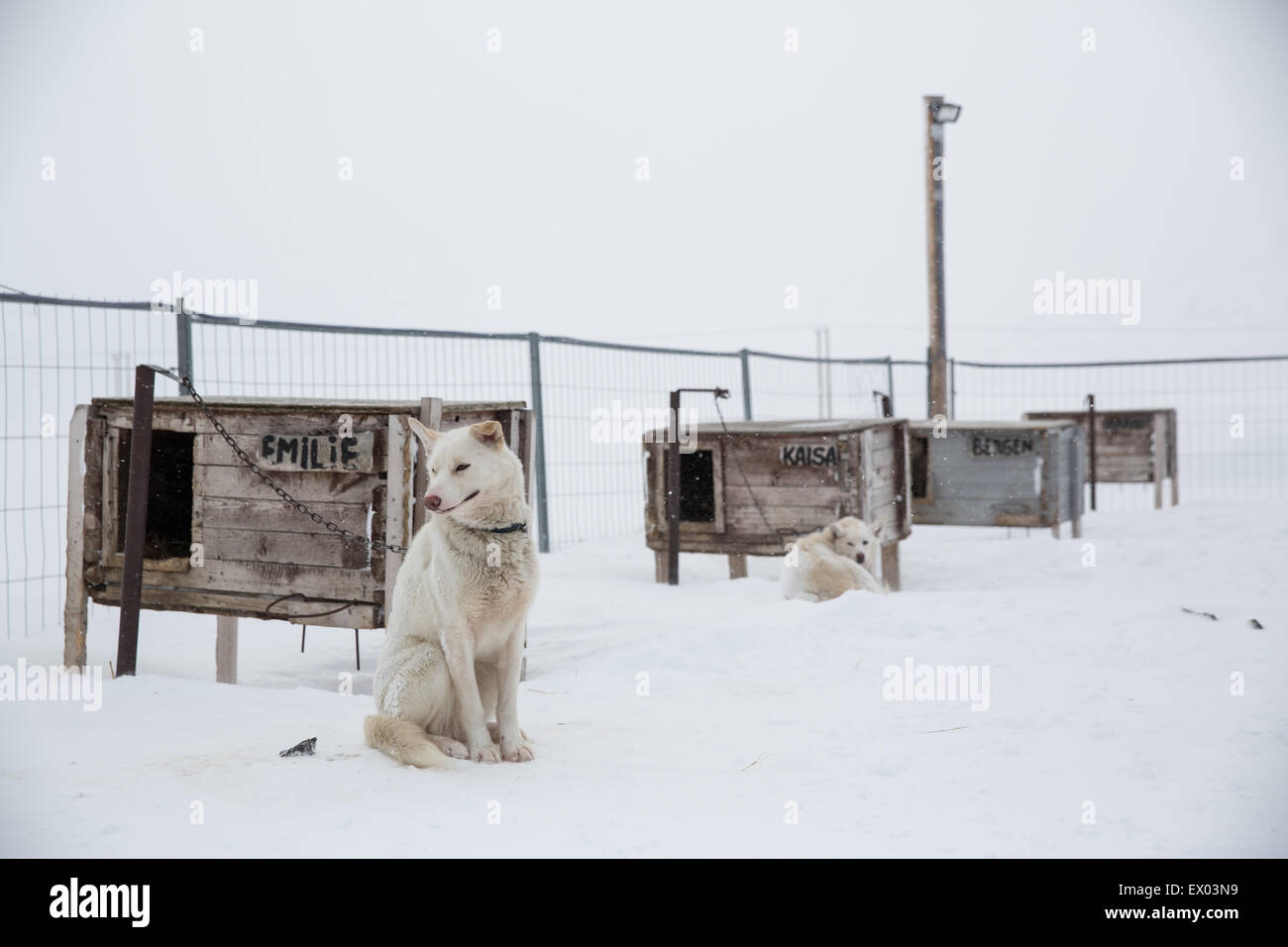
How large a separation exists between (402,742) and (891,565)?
5.94m

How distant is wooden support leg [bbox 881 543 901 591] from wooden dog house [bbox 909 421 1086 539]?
117 centimetres

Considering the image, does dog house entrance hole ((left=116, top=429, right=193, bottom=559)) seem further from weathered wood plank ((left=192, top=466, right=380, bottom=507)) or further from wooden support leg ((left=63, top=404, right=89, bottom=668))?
weathered wood plank ((left=192, top=466, right=380, bottom=507))

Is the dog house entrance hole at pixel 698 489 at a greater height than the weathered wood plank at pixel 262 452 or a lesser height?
lesser

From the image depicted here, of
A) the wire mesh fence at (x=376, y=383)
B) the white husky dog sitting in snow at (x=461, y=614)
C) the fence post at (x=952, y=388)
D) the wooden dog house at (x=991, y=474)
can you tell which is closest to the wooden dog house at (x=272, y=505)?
the wire mesh fence at (x=376, y=383)

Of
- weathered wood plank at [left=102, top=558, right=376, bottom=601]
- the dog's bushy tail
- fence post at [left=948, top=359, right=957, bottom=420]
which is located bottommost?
the dog's bushy tail

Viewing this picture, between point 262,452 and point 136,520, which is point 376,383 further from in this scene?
point 136,520

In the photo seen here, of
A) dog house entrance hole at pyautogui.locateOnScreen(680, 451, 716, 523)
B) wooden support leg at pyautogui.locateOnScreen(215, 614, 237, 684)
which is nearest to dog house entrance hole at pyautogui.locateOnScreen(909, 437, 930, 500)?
dog house entrance hole at pyautogui.locateOnScreen(680, 451, 716, 523)

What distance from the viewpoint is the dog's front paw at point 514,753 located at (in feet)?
10.7

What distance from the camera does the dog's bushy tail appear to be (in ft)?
10.1

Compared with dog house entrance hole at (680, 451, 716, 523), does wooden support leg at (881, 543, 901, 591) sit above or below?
below

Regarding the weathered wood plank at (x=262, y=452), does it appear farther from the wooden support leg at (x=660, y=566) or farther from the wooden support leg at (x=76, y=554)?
the wooden support leg at (x=660, y=566)

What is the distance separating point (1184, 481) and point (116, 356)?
15.3m

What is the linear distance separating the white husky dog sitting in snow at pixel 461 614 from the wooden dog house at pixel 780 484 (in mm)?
4432

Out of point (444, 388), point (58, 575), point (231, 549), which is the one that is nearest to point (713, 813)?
point (231, 549)
